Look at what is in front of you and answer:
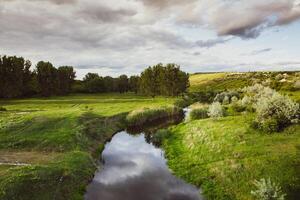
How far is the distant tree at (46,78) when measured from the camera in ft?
416

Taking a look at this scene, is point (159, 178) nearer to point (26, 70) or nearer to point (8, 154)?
point (8, 154)

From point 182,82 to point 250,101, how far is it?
71997 mm

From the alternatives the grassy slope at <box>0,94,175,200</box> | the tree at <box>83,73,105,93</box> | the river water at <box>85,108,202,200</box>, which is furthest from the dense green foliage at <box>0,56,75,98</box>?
the river water at <box>85,108,202,200</box>

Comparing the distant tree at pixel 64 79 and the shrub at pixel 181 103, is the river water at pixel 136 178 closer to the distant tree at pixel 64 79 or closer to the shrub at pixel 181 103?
the shrub at pixel 181 103

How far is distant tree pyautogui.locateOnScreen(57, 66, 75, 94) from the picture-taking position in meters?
137

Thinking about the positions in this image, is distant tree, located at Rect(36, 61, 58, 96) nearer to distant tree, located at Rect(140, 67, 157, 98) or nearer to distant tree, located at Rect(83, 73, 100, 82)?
distant tree, located at Rect(140, 67, 157, 98)

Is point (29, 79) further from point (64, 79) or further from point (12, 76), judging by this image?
point (64, 79)

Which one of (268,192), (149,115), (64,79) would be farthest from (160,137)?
(64,79)

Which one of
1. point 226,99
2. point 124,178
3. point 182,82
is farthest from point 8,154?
point 182,82

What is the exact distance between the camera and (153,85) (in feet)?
467

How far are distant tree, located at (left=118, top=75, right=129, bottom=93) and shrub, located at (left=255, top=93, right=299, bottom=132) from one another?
471 feet

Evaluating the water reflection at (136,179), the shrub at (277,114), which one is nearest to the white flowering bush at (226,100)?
the water reflection at (136,179)

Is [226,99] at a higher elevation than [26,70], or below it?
below

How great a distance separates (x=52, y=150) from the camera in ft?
140
